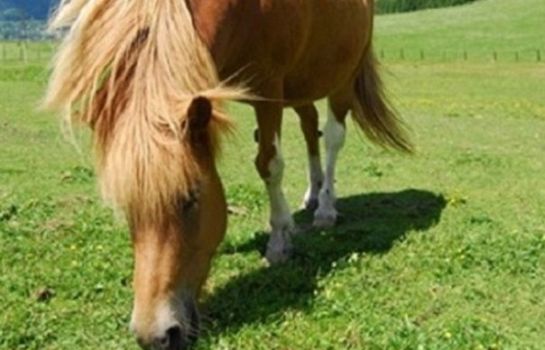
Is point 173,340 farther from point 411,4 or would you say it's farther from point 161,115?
point 411,4

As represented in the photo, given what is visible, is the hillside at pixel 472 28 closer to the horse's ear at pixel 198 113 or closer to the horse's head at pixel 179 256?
the horse's head at pixel 179 256

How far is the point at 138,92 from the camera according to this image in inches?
195

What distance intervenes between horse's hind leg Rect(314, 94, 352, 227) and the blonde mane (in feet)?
11.7

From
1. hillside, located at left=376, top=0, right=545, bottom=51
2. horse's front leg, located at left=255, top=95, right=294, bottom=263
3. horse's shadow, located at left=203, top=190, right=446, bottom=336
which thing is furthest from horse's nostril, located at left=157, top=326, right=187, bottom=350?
hillside, located at left=376, top=0, right=545, bottom=51

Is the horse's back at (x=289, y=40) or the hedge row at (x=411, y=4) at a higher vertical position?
the horse's back at (x=289, y=40)

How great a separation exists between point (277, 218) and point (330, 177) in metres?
1.87

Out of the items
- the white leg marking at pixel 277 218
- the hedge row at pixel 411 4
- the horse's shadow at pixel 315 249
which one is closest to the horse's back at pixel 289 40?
the white leg marking at pixel 277 218

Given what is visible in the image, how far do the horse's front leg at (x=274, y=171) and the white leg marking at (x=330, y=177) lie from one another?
1.23 meters

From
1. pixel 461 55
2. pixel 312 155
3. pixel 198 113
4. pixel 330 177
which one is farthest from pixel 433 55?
pixel 198 113

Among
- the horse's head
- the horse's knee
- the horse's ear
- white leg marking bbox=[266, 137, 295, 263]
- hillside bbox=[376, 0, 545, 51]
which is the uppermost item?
the horse's ear

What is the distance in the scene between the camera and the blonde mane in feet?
15.6

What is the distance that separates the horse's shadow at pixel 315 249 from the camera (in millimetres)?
6195

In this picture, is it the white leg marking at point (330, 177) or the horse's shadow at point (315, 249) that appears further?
the white leg marking at point (330, 177)

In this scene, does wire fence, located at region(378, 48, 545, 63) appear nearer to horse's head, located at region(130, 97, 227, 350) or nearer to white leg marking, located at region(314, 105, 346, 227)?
white leg marking, located at region(314, 105, 346, 227)
